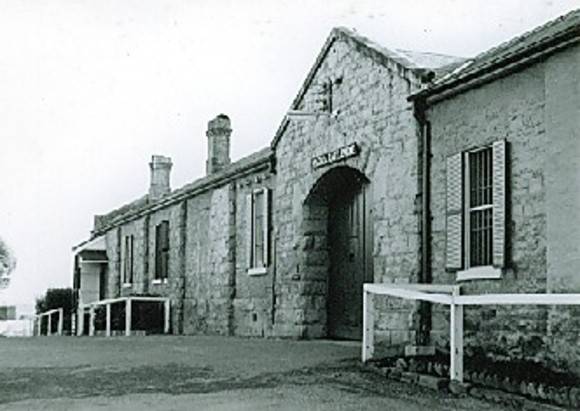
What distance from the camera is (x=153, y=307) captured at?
76.9 ft

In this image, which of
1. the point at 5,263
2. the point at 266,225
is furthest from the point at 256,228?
the point at 5,263

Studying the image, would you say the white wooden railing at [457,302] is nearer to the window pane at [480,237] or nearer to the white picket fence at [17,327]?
the window pane at [480,237]

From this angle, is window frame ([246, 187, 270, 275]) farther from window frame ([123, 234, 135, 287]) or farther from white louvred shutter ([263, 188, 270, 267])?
window frame ([123, 234, 135, 287])

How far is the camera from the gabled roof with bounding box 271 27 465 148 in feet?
43.5

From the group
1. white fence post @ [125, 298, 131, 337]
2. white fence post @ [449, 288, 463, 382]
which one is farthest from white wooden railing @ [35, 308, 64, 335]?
white fence post @ [449, 288, 463, 382]

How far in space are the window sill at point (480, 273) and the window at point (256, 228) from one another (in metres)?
7.16

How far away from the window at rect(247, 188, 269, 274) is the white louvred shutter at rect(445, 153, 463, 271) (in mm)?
6795

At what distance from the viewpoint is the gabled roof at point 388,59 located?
523 inches

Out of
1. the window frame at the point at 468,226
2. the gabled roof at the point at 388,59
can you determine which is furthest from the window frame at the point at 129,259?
the window frame at the point at 468,226

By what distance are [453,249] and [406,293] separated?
2202 mm

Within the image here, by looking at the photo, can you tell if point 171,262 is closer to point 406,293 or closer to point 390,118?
point 390,118

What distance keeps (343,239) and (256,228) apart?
3.24 meters

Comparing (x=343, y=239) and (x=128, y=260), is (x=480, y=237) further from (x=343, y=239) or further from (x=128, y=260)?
(x=128, y=260)

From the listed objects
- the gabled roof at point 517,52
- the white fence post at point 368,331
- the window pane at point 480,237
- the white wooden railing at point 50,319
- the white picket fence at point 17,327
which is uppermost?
the gabled roof at point 517,52
